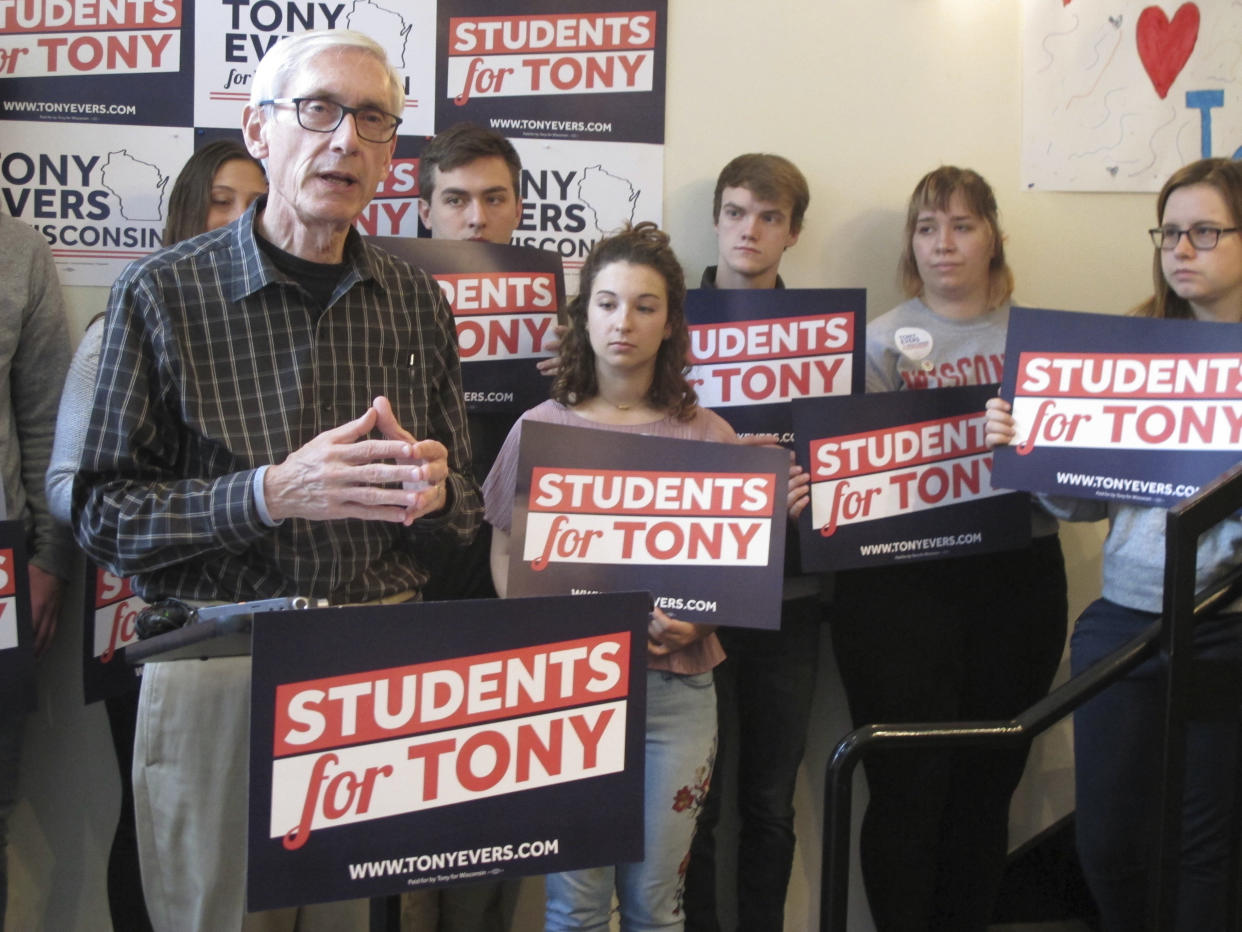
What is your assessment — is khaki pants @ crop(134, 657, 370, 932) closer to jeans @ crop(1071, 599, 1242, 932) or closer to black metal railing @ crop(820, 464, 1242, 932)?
black metal railing @ crop(820, 464, 1242, 932)

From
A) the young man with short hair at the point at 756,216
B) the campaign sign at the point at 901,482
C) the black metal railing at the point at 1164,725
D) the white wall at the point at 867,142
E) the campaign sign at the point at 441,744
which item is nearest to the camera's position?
the campaign sign at the point at 441,744

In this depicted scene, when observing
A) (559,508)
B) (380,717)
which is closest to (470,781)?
(380,717)

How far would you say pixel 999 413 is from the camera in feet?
7.74

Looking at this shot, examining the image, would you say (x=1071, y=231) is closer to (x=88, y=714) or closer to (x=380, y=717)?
(x=380, y=717)

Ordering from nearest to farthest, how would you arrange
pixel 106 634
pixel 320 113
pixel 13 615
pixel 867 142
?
pixel 320 113 < pixel 13 615 < pixel 106 634 < pixel 867 142

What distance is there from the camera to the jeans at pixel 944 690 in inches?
104

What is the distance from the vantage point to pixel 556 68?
300 centimetres

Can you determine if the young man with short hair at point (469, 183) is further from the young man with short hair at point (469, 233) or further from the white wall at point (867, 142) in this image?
the white wall at point (867, 142)

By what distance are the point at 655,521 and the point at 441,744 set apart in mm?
739

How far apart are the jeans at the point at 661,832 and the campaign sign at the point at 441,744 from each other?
27.6 inches

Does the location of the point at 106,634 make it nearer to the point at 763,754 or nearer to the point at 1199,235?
the point at 763,754

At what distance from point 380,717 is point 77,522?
64 centimetres

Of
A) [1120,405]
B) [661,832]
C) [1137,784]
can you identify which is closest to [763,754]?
[661,832]

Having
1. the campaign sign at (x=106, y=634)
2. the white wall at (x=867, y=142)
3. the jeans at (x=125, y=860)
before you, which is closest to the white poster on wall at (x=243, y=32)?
the white wall at (x=867, y=142)
